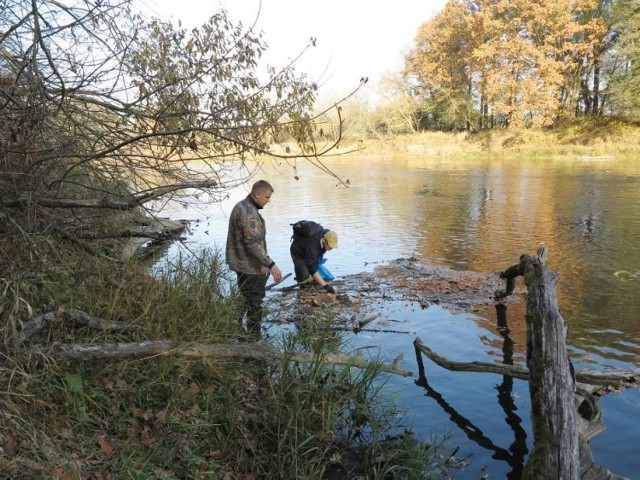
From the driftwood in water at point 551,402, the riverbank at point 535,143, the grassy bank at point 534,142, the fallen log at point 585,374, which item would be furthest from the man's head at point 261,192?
the riverbank at point 535,143

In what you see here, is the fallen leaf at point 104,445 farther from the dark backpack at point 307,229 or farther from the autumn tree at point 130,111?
the dark backpack at point 307,229

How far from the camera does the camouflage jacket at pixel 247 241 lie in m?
6.09

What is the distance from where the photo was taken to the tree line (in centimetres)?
3538

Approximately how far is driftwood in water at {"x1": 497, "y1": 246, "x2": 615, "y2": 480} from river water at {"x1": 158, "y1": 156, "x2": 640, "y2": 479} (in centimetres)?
78

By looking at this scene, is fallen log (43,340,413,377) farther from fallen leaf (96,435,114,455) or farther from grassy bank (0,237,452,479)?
fallen leaf (96,435,114,455)

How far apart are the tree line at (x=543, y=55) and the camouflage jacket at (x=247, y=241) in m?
34.7

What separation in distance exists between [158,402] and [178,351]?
0.42 meters

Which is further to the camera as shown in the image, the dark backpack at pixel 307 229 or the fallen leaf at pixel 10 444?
the dark backpack at pixel 307 229

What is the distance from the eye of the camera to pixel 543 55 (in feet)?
125

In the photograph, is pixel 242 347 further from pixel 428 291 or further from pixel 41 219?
pixel 428 291

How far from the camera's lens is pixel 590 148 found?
111 feet

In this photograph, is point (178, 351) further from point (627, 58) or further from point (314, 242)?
point (627, 58)

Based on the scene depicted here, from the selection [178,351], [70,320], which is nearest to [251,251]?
[178,351]

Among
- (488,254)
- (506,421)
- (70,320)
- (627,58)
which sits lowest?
(488,254)
